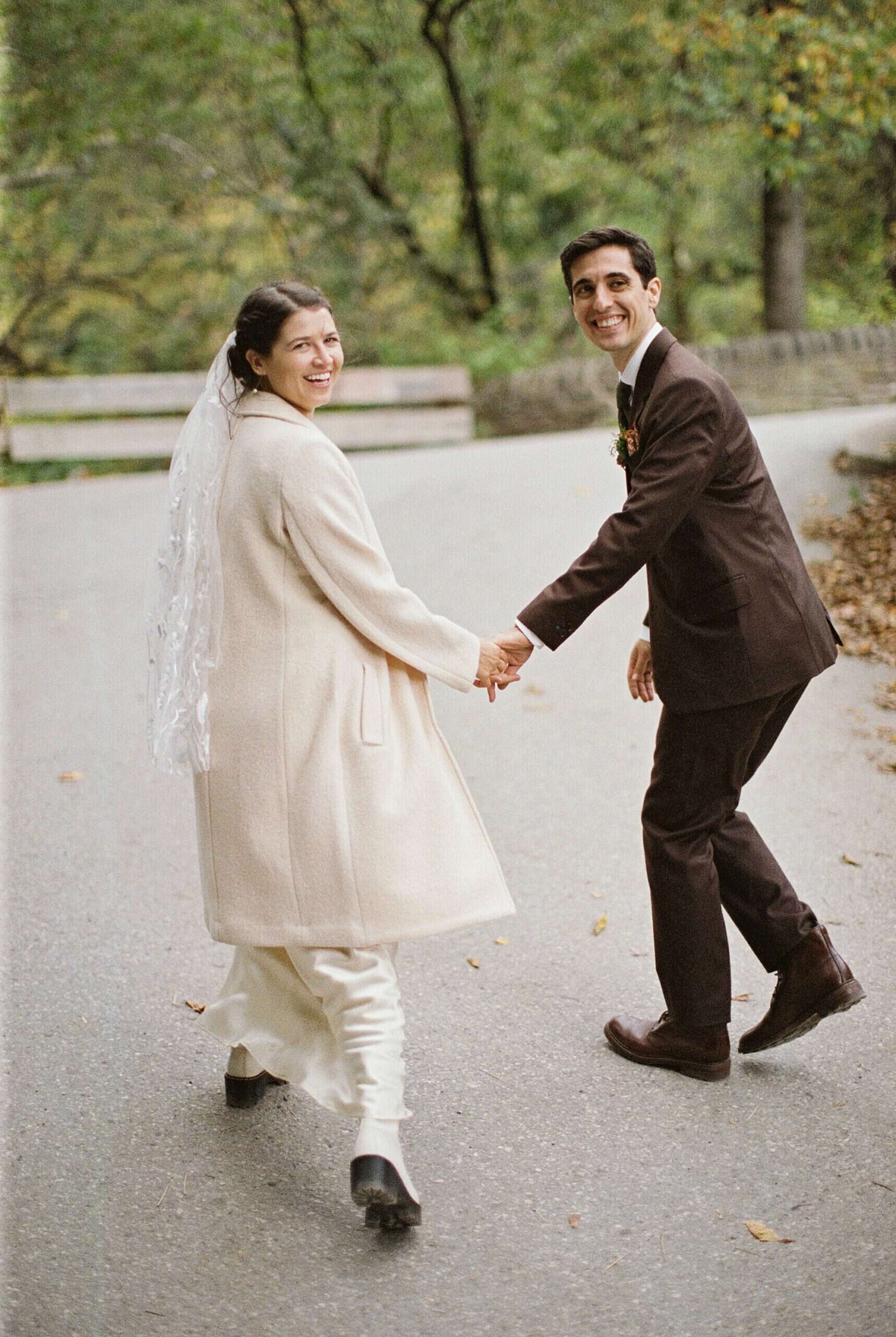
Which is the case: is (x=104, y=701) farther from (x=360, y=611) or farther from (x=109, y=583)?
(x=360, y=611)

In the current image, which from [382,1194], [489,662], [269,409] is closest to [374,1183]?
[382,1194]

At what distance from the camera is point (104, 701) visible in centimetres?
744

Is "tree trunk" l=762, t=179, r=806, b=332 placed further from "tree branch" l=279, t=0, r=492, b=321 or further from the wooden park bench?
"tree branch" l=279, t=0, r=492, b=321

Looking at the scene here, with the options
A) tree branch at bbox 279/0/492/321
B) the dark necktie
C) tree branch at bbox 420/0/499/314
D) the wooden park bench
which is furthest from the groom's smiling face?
tree branch at bbox 279/0/492/321

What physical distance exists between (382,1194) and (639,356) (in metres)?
2.16

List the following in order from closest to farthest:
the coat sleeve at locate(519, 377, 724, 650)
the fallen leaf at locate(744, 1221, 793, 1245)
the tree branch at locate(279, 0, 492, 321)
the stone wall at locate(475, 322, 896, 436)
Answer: the fallen leaf at locate(744, 1221, 793, 1245) → the coat sleeve at locate(519, 377, 724, 650) → the stone wall at locate(475, 322, 896, 436) → the tree branch at locate(279, 0, 492, 321)

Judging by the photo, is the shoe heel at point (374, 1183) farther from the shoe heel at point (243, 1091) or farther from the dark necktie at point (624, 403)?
the dark necktie at point (624, 403)

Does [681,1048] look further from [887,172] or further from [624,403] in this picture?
[887,172]

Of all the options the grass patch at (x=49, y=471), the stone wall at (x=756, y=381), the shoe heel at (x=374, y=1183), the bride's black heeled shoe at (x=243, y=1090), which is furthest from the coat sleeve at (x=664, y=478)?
the grass patch at (x=49, y=471)

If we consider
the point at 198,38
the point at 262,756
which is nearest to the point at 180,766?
the point at 262,756

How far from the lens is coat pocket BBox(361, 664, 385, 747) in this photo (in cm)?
316

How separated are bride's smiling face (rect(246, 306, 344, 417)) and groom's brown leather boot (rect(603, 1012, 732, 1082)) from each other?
1.94 m

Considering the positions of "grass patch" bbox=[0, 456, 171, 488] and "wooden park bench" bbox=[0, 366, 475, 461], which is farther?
"wooden park bench" bbox=[0, 366, 475, 461]

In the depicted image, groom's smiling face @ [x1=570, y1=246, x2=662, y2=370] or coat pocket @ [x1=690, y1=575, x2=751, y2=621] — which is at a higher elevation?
groom's smiling face @ [x1=570, y1=246, x2=662, y2=370]
